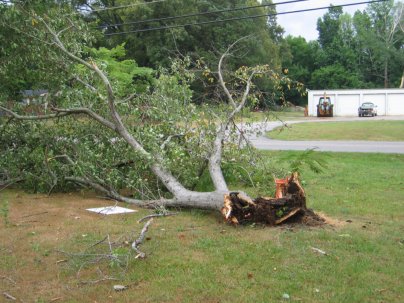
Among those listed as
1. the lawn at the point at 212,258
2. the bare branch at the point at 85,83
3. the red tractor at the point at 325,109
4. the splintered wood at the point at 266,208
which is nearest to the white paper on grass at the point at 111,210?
the lawn at the point at 212,258

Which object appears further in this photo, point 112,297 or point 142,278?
point 142,278

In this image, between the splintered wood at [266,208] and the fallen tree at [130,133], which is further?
the fallen tree at [130,133]

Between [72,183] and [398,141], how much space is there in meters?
14.6

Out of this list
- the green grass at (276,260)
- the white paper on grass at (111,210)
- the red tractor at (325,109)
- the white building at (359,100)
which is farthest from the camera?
the white building at (359,100)

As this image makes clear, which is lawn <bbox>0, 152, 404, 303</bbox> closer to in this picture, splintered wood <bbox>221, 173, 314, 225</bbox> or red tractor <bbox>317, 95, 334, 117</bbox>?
splintered wood <bbox>221, 173, 314, 225</bbox>

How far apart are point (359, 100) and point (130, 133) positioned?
4374 cm

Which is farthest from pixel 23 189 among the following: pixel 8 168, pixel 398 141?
pixel 398 141

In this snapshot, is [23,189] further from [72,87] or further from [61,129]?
[72,87]

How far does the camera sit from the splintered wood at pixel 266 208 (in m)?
6.28

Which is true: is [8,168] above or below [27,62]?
below

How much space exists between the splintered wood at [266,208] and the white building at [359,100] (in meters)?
43.5

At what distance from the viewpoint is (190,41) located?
1722 inches

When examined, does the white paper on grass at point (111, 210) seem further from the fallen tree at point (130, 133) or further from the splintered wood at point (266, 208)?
the splintered wood at point (266, 208)

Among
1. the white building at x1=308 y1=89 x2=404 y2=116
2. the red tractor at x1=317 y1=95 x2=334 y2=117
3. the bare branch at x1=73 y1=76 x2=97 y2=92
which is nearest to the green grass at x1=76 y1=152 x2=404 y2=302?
the bare branch at x1=73 y1=76 x2=97 y2=92
